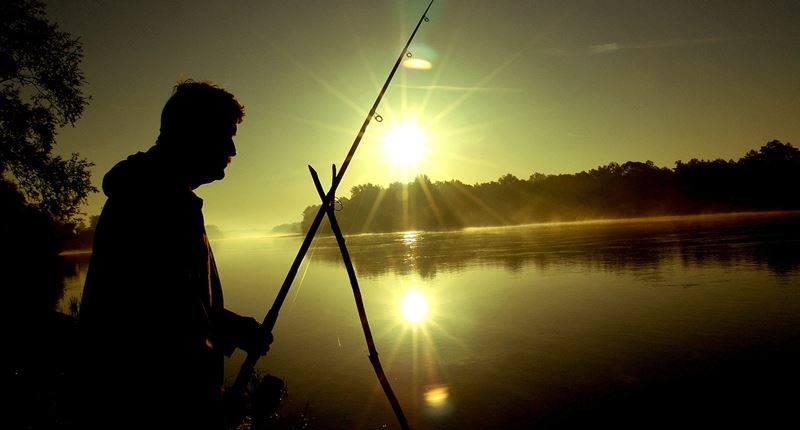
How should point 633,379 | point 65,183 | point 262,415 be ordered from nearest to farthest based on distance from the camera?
point 262,415
point 633,379
point 65,183

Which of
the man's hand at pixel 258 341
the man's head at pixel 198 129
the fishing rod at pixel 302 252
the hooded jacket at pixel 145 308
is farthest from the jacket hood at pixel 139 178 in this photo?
the man's hand at pixel 258 341

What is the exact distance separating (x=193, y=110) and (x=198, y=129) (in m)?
0.12

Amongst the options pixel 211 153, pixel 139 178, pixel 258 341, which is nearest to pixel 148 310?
pixel 139 178

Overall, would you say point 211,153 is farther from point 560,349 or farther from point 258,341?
point 560,349

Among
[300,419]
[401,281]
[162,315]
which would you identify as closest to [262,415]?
[162,315]

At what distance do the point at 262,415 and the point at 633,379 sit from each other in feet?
29.0

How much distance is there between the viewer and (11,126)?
51.9 feet

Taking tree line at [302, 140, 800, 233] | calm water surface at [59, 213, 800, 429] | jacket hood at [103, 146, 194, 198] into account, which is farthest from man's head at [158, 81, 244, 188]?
tree line at [302, 140, 800, 233]

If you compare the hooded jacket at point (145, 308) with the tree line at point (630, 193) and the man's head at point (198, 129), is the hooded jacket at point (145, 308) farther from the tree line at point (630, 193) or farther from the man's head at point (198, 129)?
the tree line at point (630, 193)

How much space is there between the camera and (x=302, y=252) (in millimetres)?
3891

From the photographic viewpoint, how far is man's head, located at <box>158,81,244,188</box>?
250cm

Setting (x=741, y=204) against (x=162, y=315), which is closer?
(x=162, y=315)

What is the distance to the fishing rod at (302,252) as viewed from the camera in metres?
3.14

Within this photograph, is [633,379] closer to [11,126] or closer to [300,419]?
[300,419]
